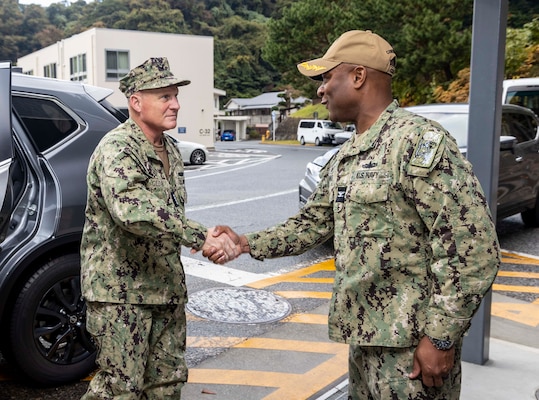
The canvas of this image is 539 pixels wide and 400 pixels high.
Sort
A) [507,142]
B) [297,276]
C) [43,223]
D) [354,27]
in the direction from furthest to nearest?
[354,27] < [507,142] < [297,276] < [43,223]

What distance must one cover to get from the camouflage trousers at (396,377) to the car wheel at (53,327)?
6.64 ft

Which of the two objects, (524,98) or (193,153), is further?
(193,153)

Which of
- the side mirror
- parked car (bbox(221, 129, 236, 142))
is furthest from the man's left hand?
parked car (bbox(221, 129, 236, 142))

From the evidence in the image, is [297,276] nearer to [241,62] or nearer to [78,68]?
[78,68]

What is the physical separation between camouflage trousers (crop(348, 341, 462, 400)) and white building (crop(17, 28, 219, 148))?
31772 millimetres

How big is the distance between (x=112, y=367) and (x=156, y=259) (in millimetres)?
485

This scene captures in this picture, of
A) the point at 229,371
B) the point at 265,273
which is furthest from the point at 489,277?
the point at 265,273

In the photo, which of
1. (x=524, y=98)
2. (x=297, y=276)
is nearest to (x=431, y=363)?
(x=297, y=276)

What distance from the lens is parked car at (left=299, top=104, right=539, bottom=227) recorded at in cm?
707

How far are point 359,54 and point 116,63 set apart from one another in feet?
111

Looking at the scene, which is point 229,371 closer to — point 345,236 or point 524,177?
point 345,236

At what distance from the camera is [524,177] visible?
24.6ft

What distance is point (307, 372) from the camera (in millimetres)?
3748

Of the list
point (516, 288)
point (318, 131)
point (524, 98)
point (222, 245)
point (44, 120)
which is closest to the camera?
point (222, 245)
